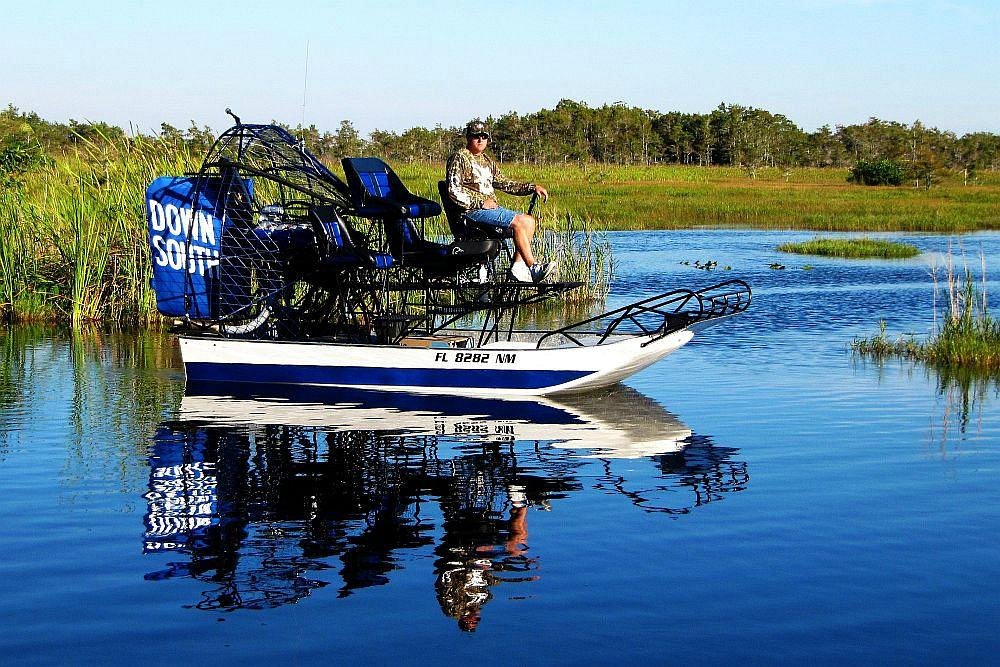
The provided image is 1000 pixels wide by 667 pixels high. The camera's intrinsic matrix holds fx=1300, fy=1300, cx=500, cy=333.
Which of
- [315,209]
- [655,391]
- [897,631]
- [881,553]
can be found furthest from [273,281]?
[897,631]

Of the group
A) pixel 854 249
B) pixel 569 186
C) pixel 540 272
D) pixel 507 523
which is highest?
pixel 569 186

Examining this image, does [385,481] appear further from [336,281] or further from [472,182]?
[336,281]

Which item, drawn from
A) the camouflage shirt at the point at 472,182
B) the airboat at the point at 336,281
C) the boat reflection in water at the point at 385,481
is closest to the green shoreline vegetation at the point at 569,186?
the airboat at the point at 336,281

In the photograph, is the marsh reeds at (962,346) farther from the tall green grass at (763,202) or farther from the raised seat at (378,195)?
the tall green grass at (763,202)

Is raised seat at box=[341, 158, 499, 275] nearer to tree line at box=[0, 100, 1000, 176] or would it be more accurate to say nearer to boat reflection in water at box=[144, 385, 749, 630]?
boat reflection in water at box=[144, 385, 749, 630]

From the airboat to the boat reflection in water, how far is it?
1.10ft

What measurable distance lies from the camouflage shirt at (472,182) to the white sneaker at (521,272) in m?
0.77

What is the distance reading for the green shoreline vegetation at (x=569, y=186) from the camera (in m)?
20.9

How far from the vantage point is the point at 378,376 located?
14.9 m

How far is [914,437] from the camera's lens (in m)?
12.4

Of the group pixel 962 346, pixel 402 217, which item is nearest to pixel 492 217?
pixel 402 217

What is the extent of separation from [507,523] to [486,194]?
5906 mm

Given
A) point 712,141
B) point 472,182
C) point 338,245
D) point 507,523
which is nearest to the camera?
point 507,523

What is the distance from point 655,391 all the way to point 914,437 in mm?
3616
